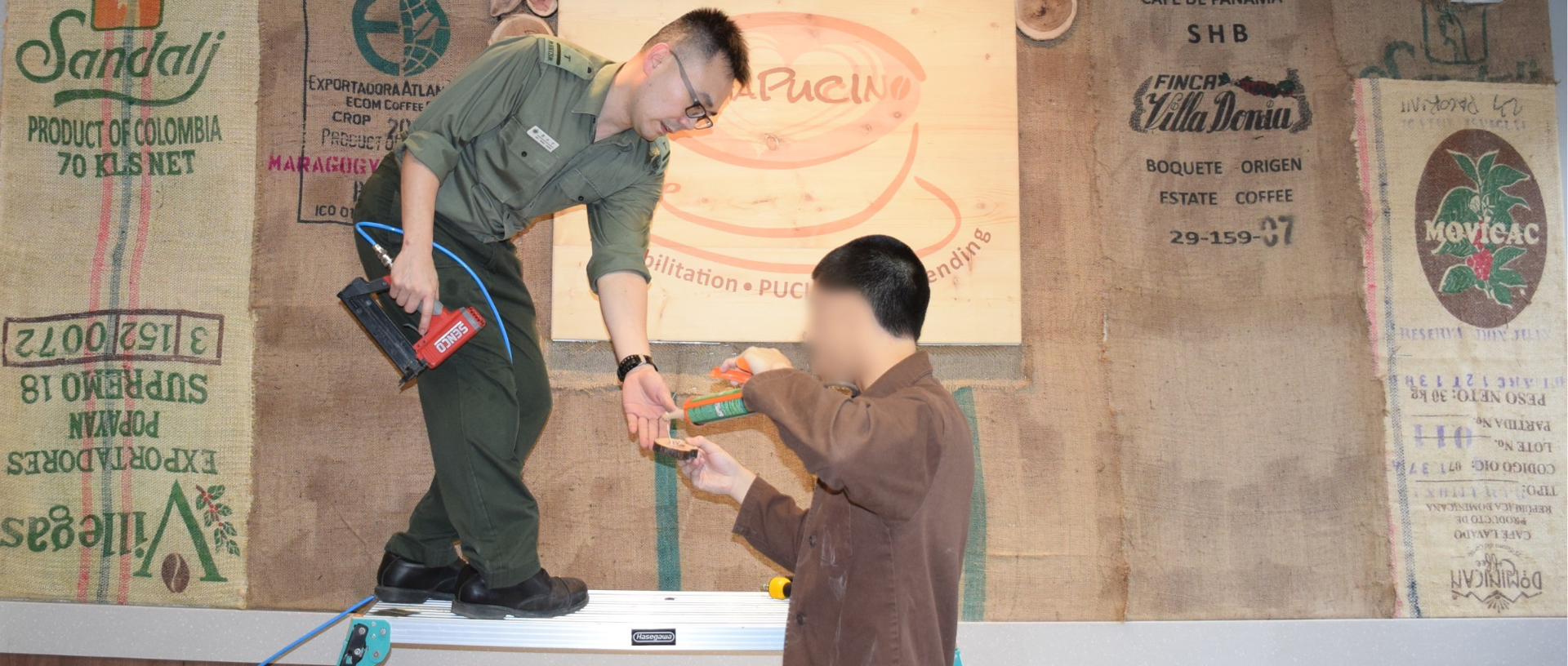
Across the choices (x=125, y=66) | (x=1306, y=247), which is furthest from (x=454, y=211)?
(x=1306, y=247)

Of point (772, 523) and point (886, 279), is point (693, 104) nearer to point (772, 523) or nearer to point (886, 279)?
point (886, 279)

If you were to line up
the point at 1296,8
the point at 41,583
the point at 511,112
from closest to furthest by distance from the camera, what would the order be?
the point at 511,112 → the point at 41,583 → the point at 1296,8

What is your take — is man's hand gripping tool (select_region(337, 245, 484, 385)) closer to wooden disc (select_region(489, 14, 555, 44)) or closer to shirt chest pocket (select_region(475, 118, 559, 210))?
shirt chest pocket (select_region(475, 118, 559, 210))

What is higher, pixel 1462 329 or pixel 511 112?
pixel 511 112

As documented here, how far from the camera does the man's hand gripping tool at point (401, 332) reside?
1856 millimetres

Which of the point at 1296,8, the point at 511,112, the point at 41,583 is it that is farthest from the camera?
the point at 1296,8

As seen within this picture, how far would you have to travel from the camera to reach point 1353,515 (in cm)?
276

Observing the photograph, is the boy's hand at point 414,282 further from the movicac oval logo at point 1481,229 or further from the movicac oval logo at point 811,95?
the movicac oval logo at point 1481,229

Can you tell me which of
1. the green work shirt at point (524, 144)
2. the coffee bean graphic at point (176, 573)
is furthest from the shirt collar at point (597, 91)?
the coffee bean graphic at point (176, 573)

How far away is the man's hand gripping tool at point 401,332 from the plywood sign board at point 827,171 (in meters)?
0.85

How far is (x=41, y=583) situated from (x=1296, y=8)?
4006mm

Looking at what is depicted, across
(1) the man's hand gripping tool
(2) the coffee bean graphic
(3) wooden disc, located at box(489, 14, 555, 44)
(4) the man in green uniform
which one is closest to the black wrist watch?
(4) the man in green uniform

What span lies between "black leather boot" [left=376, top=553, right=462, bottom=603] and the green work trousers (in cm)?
19

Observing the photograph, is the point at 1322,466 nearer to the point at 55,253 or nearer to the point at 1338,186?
the point at 1338,186
